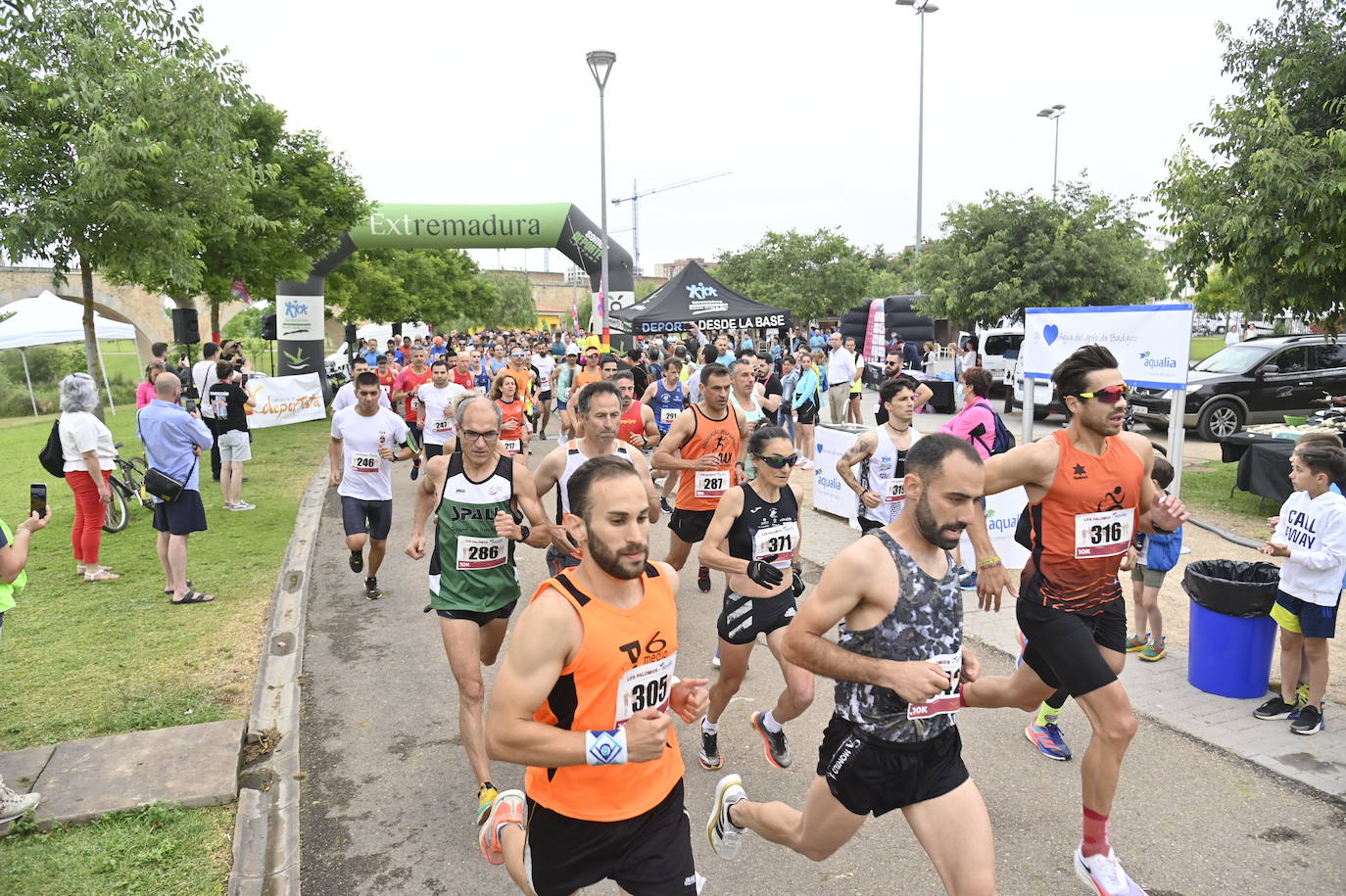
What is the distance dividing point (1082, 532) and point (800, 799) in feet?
6.27

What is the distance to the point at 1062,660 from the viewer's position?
12.3 ft

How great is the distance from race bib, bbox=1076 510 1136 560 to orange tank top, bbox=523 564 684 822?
2.12 m

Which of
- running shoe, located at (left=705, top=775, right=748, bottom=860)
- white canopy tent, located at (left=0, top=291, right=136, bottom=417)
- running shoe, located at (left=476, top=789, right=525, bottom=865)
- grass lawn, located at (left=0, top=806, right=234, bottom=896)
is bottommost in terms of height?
grass lawn, located at (left=0, top=806, right=234, bottom=896)

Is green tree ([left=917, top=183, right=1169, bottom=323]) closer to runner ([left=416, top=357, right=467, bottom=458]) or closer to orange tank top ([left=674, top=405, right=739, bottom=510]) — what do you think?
runner ([left=416, top=357, right=467, bottom=458])

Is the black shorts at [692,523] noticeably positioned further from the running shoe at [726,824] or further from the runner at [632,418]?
the running shoe at [726,824]

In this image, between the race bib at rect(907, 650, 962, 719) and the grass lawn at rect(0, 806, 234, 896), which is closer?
the race bib at rect(907, 650, 962, 719)

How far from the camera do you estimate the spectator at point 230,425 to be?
1180 cm

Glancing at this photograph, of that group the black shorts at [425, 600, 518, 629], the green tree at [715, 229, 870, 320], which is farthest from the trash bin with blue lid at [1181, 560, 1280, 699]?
the green tree at [715, 229, 870, 320]

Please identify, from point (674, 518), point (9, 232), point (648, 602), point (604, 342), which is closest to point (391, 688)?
point (674, 518)

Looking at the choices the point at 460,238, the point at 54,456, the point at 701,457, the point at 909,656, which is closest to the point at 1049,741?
the point at 909,656

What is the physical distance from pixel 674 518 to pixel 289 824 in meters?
3.32

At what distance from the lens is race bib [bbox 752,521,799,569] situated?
4785mm

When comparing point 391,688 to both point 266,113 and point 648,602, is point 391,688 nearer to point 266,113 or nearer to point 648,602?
point 648,602

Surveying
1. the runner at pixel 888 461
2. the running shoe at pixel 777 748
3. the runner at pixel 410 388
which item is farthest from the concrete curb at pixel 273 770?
the runner at pixel 410 388
